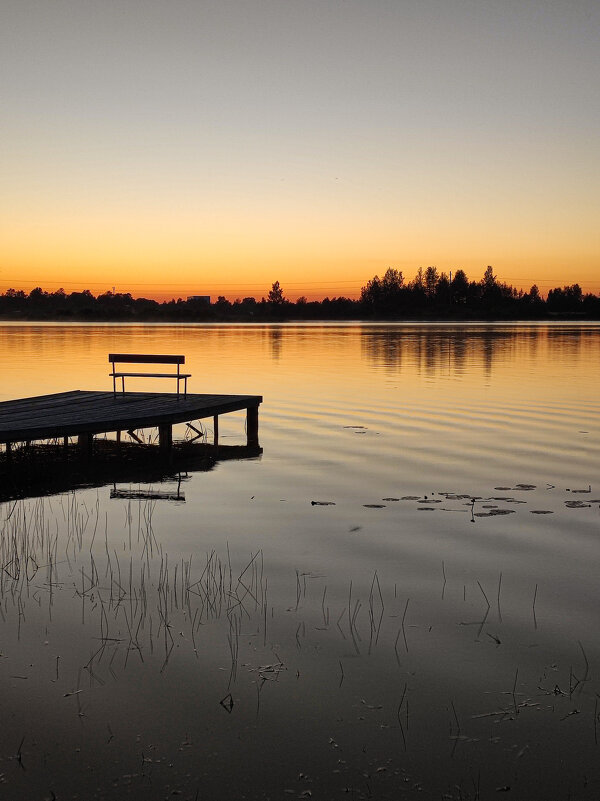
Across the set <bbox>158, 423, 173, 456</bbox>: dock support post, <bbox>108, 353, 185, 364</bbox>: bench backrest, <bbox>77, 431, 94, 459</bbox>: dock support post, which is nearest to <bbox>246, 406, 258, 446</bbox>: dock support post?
<bbox>108, 353, 185, 364</bbox>: bench backrest

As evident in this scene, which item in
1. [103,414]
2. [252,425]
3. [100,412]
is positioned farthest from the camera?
[252,425]

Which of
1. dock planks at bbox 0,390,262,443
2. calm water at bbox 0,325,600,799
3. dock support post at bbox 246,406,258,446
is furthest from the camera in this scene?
dock support post at bbox 246,406,258,446

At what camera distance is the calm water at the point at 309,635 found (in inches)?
190

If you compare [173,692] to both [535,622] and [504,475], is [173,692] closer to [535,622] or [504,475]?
[535,622]

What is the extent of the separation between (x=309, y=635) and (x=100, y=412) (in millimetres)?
10039

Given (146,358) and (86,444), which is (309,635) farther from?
(146,358)

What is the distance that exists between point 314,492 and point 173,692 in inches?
283

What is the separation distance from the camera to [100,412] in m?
15.8

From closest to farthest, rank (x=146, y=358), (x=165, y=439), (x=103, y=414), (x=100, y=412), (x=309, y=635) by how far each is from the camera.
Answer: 1. (x=309, y=635)
2. (x=103, y=414)
3. (x=100, y=412)
4. (x=165, y=439)
5. (x=146, y=358)

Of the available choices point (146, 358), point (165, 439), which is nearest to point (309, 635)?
point (165, 439)

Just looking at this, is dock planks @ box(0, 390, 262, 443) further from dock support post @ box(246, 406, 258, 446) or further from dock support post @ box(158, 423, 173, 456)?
dock support post @ box(158, 423, 173, 456)

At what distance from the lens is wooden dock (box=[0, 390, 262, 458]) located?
44.7 ft

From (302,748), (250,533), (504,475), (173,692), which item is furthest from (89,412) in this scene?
(302,748)

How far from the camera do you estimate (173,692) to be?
573 cm
